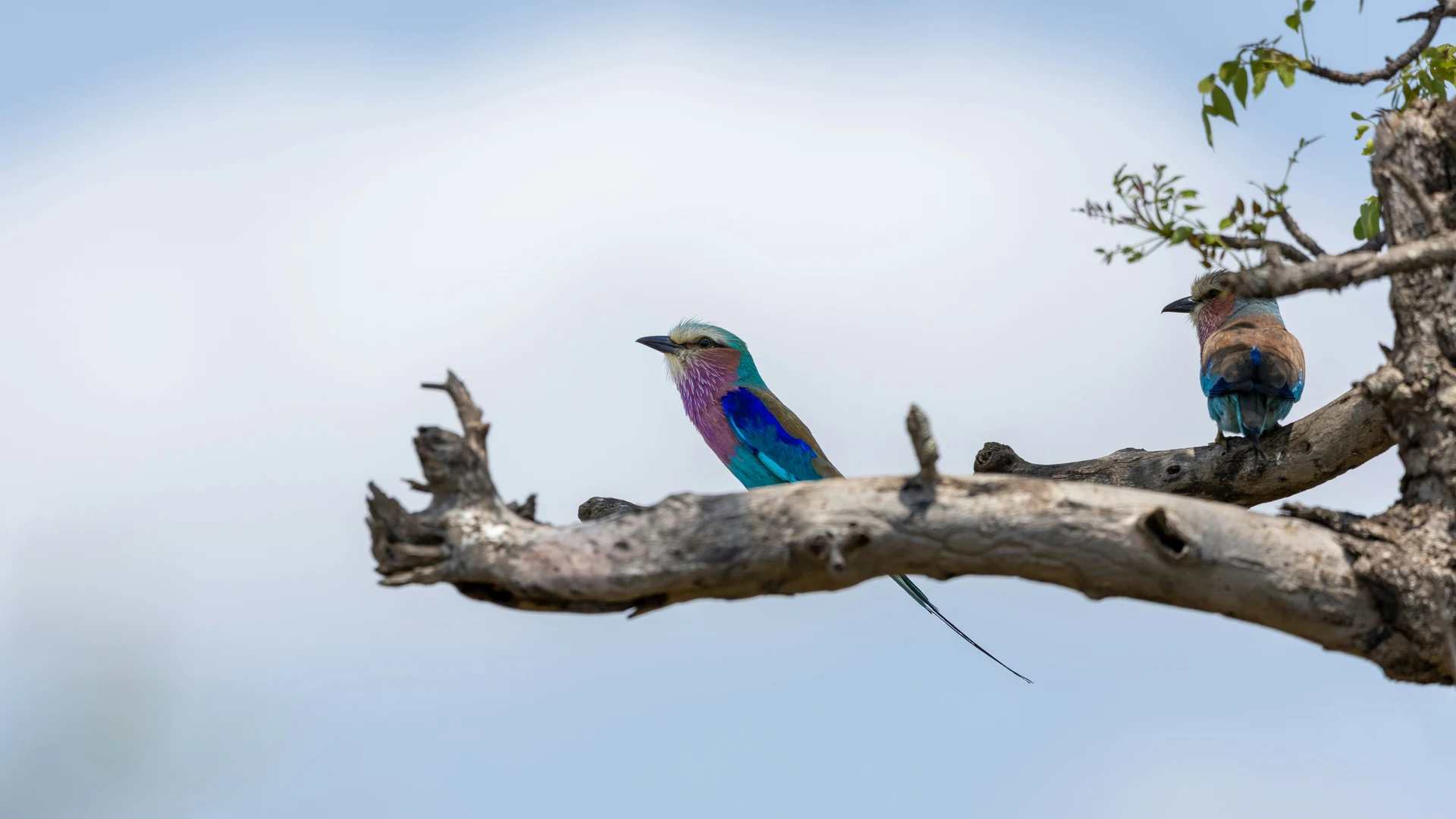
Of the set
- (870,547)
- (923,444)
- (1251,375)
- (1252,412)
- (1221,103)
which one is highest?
(1221,103)

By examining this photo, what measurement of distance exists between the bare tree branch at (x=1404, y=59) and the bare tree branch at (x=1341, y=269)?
69 centimetres

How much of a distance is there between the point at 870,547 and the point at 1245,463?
2081 millimetres

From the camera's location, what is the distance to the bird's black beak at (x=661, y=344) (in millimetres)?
5875

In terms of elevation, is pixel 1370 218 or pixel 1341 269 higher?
pixel 1370 218

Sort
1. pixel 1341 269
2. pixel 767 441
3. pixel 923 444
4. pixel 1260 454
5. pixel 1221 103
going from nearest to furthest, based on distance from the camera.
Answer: pixel 923 444, pixel 1341 269, pixel 1221 103, pixel 1260 454, pixel 767 441

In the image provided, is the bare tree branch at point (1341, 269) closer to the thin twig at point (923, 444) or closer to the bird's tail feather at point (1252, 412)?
the thin twig at point (923, 444)

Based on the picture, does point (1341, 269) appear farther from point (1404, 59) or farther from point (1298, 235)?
point (1404, 59)

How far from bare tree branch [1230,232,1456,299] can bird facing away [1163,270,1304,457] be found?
112 centimetres

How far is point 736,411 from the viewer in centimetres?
562

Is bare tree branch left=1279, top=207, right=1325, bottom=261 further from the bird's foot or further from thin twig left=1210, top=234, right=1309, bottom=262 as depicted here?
the bird's foot

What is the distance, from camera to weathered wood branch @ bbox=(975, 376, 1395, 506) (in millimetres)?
4246

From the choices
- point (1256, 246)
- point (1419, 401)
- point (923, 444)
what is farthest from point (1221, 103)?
point (923, 444)

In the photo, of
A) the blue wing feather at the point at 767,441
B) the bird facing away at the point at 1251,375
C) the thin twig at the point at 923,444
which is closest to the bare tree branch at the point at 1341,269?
the thin twig at the point at 923,444

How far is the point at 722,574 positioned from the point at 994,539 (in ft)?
1.97
